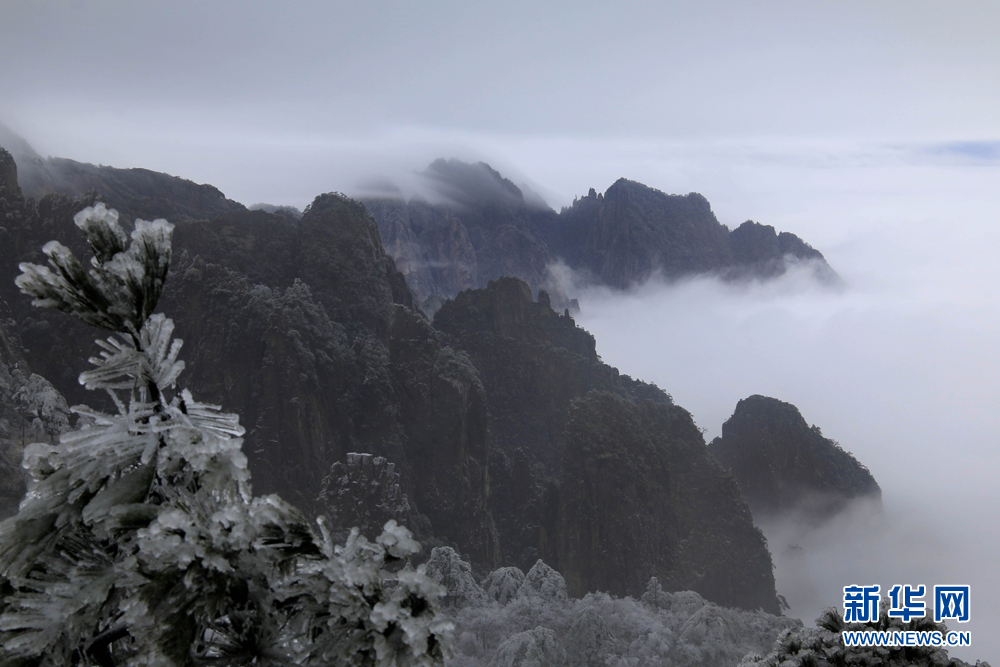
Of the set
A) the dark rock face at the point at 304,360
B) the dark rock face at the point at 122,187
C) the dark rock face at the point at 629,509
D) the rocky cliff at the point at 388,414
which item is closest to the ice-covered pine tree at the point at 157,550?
the rocky cliff at the point at 388,414

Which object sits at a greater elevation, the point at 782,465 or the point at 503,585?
the point at 503,585

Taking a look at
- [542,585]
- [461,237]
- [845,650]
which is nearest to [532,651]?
[542,585]

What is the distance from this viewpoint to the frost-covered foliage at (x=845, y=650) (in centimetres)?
556

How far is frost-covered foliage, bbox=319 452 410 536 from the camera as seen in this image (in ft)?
123

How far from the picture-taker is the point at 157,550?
80.9 inches

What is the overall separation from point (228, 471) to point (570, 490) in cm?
4971

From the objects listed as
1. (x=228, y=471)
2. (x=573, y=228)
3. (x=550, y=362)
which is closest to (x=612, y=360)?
(x=573, y=228)

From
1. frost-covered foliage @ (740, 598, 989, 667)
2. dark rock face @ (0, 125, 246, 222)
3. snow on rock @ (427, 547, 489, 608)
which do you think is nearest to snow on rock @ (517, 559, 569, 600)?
snow on rock @ (427, 547, 489, 608)

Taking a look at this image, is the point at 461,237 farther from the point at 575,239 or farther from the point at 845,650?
the point at 845,650

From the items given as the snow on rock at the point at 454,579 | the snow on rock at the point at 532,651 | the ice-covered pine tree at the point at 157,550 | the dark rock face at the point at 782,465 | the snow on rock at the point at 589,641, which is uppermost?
the ice-covered pine tree at the point at 157,550

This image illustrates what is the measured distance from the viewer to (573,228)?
16900cm

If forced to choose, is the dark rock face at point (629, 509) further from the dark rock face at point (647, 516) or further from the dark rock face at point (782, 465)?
the dark rock face at point (782, 465)

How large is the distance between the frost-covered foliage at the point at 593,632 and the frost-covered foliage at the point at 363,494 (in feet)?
32.2

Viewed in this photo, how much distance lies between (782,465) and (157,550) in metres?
79.9
